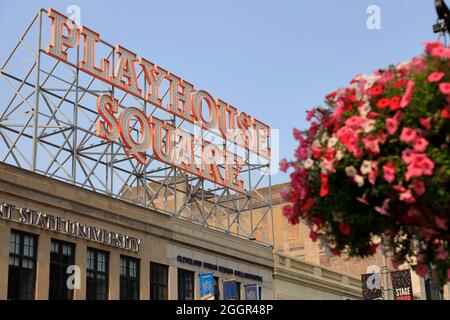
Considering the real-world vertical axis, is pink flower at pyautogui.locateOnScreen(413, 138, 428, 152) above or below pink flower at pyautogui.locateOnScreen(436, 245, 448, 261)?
above

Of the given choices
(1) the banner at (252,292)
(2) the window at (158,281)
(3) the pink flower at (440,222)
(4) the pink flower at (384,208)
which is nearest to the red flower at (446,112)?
(4) the pink flower at (384,208)

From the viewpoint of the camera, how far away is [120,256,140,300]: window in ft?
111

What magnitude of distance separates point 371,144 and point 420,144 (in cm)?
60

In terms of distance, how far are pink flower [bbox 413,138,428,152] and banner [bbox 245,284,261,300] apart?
30189 millimetres

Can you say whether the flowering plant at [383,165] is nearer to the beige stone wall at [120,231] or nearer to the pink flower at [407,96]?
the pink flower at [407,96]

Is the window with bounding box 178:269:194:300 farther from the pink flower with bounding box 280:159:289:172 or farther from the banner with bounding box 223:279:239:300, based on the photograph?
the pink flower with bounding box 280:159:289:172

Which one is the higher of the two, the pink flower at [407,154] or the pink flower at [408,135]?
the pink flower at [408,135]

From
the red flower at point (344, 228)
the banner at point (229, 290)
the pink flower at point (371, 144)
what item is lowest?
the red flower at point (344, 228)

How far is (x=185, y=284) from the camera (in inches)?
1453

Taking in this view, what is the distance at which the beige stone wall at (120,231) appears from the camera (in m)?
29.7

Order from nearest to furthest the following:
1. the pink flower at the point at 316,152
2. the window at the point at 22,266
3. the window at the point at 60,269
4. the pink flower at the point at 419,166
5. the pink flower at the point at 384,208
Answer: the pink flower at the point at 419,166
the pink flower at the point at 384,208
the pink flower at the point at 316,152
the window at the point at 22,266
the window at the point at 60,269

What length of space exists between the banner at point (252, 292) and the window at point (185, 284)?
3.50 meters

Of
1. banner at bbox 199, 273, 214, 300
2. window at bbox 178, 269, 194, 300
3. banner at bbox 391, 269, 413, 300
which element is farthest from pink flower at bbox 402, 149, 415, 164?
banner at bbox 391, 269, 413, 300
